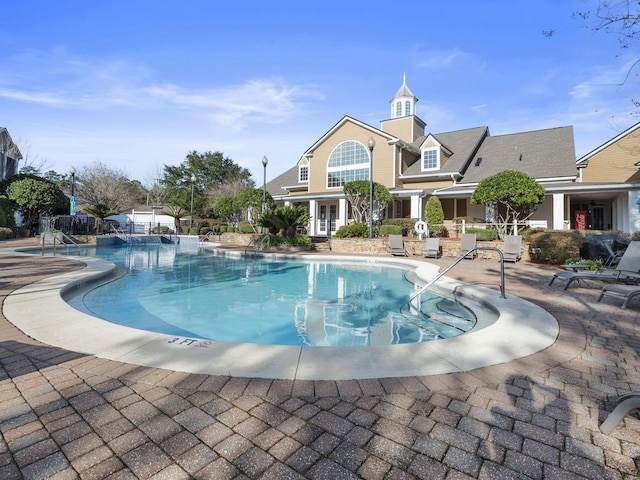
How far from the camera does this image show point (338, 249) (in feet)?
59.8

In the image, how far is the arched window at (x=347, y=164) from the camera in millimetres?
25375

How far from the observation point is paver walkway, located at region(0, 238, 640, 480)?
1753 millimetres

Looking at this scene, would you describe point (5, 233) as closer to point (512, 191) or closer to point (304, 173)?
point (304, 173)

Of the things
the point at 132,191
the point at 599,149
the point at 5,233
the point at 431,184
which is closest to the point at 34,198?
the point at 5,233

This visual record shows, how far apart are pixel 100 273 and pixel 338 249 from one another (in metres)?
11.8

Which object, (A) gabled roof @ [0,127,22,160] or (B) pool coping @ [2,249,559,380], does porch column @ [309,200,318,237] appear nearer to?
(B) pool coping @ [2,249,559,380]

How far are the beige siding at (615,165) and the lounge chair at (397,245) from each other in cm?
1285

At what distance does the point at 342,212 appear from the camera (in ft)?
77.8

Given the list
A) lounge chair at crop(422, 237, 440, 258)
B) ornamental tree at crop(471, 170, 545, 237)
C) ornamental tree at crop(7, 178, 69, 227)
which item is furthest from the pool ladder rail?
ornamental tree at crop(7, 178, 69, 227)

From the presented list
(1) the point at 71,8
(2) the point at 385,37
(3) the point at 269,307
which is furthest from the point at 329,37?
(3) the point at 269,307

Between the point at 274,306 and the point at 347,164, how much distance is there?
20483 millimetres

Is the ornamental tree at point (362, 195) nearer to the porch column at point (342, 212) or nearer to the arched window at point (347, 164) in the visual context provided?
the porch column at point (342, 212)

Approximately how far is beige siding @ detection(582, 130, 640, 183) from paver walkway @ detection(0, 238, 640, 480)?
21422 millimetres

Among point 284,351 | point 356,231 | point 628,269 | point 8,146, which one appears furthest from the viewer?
point 8,146
